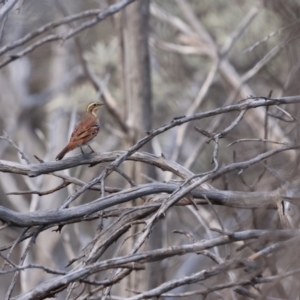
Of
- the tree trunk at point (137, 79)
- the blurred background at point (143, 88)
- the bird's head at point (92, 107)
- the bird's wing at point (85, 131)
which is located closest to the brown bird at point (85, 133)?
the bird's wing at point (85, 131)

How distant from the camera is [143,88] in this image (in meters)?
6.78

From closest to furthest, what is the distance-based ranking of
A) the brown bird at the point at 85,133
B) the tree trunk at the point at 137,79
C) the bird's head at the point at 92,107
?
1. the brown bird at the point at 85,133
2. the bird's head at the point at 92,107
3. the tree trunk at the point at 137,79

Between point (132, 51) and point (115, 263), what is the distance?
448 cm

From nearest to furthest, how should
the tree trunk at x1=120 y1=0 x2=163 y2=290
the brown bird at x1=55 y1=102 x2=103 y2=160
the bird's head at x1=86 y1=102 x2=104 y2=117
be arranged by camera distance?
the brown bird at x1=55 y1=102 x2=103 y2=160 → the bird's head at x1=86 y1=102 x2=104 y2=117 → the tree trunk at x1=120 y1=0 x2=163 y2=290

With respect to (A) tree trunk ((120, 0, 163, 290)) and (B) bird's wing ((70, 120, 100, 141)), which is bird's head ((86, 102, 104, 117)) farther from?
(A) tree trunk ((120, 0, 163, 290))

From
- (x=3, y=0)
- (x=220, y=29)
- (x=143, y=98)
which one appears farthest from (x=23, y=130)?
(x=3, y=0)

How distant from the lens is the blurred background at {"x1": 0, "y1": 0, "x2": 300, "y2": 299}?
6.77 metres

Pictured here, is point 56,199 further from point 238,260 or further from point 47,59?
point 238,260

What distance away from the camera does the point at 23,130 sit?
13.5 m

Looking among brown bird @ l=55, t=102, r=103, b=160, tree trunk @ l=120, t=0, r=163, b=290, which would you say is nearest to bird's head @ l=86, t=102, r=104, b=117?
brown bird @ l=55, t=102, r=103, b=160

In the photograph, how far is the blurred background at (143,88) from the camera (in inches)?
266

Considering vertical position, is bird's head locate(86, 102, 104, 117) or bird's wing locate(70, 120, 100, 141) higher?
bird's head locate(86, 102, 104, 117)

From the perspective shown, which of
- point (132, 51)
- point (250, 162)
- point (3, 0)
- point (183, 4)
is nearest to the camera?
point (250, 162)

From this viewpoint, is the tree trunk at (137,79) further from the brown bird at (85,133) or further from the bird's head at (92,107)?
the brown bird at (85,133)
